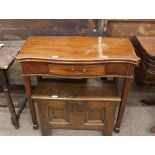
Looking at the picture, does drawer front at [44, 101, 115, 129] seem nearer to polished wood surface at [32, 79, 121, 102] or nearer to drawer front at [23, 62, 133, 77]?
polished wood surface at [32, 79, 121, 102]

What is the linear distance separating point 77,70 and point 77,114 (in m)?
0.41

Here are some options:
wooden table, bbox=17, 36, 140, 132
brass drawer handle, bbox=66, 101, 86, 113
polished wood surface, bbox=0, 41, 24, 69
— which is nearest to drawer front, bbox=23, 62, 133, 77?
wooden table, bbox=17, 36, 140, 132

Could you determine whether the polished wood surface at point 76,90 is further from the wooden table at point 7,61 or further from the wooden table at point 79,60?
the wooden table at point 7,61

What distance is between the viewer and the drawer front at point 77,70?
129cm

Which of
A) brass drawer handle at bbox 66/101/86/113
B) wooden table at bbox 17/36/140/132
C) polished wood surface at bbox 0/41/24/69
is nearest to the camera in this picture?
wooden table at bbox 17/36/140/132

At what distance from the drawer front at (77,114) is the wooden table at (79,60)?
227 millimetres

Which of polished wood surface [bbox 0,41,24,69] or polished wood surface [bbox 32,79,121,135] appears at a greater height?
polished wood surface [bbox 0,41,24,69]

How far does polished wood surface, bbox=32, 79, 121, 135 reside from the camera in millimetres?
1459

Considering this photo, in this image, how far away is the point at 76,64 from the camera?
128 centimetres

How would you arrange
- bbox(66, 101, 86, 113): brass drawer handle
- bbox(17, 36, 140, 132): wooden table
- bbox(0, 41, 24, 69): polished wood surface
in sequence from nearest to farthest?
bbox(17, 36, 140, 132): wooden table, bbox(0, 41, 24, 69): polished wood surface, bbox(66, 101, 86, 113): brass drawer handle
